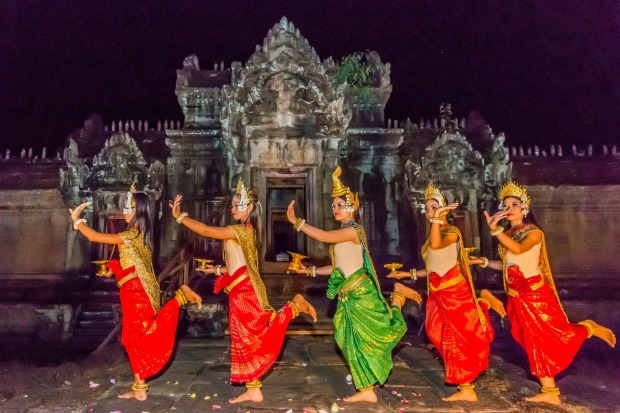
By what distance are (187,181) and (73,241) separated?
13.5 feet

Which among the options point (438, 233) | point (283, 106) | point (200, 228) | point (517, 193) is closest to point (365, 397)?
point (438, 233)

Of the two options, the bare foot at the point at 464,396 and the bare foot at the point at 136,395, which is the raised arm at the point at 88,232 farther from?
the bare foot at the point at 464,396

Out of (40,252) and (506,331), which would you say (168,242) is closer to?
(40,252)

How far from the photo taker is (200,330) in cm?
777

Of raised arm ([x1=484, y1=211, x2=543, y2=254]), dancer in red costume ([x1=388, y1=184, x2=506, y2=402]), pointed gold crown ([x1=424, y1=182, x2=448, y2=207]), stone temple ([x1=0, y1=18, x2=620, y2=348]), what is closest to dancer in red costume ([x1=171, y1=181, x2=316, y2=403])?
dancer in red costume ([x1=388, y1=184, x2=506, y2=402])

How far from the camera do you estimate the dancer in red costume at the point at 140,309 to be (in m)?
4.51

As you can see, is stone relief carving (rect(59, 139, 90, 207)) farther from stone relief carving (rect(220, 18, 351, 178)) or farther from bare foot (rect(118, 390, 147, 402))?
bare foot (rect(118, 390, 147, 402))

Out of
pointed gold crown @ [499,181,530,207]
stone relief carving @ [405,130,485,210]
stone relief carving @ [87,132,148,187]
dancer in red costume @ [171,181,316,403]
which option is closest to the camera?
dancer in red costume @ [171,181,316,403]

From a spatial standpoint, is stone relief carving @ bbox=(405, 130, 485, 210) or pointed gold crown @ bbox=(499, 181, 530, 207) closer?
pointed gold crown @ bbox=(499, 181, 530, 207)

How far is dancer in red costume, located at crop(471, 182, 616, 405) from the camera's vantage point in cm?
447

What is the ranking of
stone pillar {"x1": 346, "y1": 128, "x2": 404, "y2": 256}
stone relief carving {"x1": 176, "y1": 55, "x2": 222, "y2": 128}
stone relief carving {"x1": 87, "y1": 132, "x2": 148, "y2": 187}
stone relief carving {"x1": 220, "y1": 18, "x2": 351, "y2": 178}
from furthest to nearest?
stone relief carving {"x1": 176, "y1": 55, "x2": 222, "y2": 128} < stone pillar {"x1": 346, "y1": 128, "x2": 404, "y2": 256} < stone relief carving {"x1": 87, "y1": 132, "x2": 148, "y2": 187} < stone relief carving {"x1": 220, "y1": 18, "x2": 351, "y2": 178}

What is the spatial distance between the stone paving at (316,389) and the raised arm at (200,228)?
67.5 inches

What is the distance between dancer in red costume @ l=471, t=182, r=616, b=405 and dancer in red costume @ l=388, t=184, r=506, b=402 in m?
0.33

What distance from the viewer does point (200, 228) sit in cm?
432
